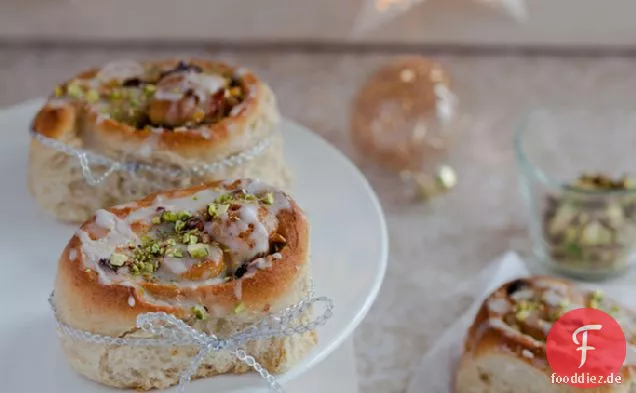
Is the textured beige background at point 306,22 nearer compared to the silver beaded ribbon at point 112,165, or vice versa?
the silver beaded ribbon at point 112,165

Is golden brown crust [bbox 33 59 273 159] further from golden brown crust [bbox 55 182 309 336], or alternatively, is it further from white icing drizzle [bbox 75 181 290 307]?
golden brown crust [bbox 55 182 309 336]

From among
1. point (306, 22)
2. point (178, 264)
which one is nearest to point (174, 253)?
point (178, 264)

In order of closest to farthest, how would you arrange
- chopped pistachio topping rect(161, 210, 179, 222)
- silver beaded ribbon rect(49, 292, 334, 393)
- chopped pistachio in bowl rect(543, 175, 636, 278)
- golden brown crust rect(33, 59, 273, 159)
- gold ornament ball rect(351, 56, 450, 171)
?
silver beaded ribbon rect(49, 292, 334, 393) < chopped pistachio topping rect(161, 210, 179, 222) < golden brown crust rect(33, 59, 273, 159) < chopped pistachio in bowl rect(543, 175, 636, 278) < gold ornament ball rect(351, 56, 450, 171)

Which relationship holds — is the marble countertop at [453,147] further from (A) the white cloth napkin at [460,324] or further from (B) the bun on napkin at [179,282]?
(B) the bun on napkin at [179,282]

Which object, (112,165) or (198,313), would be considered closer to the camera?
(198,313)

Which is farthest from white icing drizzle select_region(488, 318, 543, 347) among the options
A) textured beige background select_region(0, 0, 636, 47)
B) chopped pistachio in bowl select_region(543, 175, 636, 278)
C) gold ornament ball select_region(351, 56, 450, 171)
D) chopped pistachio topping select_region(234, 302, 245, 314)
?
textured beige background select_region(0, 0, 636, 47)

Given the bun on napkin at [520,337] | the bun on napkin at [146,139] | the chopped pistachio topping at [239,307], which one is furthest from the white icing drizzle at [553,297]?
the chopped pistachio topping at [239,307]

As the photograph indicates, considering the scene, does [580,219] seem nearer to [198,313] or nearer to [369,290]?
[369,290]
